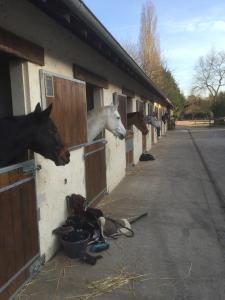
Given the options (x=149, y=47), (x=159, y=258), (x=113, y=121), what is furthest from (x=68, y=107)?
(x=149, y=47)

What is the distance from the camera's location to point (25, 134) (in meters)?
3.49

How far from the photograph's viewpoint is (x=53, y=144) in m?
3.64

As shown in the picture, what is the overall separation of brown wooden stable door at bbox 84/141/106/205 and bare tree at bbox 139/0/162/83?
30.5 m

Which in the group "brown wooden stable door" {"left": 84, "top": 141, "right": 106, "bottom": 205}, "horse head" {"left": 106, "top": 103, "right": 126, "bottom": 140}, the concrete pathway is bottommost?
the concrete pathway

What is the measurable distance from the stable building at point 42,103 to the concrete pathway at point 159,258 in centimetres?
42

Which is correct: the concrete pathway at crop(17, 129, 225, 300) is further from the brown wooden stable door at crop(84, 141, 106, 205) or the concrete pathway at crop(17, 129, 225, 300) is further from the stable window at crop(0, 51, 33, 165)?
the stable window at crop(0, 51, 33, 165)

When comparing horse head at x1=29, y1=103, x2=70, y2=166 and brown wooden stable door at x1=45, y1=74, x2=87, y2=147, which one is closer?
horse head at x1=29, y1=103, x2=70, y2=166

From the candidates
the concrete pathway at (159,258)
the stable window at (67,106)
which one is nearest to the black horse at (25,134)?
the stable window at (67,106)

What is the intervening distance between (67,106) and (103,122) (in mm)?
1869

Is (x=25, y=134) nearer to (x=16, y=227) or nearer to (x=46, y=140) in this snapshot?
(x=46, y=140)

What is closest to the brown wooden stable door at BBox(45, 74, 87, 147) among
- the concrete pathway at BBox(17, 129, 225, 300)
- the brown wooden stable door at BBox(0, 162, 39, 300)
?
the brown wooden stable door at BBox(0, 162, 39, 300)

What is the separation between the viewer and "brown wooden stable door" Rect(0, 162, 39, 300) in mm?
3299

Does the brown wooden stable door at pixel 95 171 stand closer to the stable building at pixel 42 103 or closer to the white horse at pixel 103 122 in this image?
the stable building at pixel 42 103

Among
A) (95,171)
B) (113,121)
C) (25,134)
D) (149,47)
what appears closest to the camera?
(25,134)
